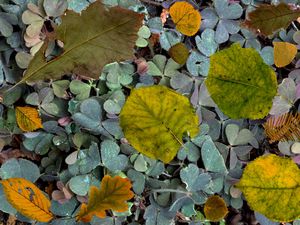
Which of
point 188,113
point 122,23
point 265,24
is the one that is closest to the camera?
point 122,23

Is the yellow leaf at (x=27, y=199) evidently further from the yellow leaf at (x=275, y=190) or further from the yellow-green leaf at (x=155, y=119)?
the yellow leaf at (x=275, y=190)

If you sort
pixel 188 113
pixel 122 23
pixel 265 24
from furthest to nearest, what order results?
pixel 265 24 → pixel 188 113 → pixel 122 23

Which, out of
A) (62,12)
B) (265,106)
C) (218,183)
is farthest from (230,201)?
(62,12)

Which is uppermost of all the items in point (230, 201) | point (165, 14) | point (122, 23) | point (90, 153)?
point (122, 23)

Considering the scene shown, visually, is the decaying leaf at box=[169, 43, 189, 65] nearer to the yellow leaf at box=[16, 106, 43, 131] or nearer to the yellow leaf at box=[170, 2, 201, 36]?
the yellow leaf at box=[170, 2, 201, 36]

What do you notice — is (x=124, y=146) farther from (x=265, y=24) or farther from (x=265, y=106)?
(x=265, y=24)

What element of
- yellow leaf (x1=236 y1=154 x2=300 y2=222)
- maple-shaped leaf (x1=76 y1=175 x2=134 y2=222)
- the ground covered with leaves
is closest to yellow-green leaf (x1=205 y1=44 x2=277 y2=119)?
the ground covered with leaves

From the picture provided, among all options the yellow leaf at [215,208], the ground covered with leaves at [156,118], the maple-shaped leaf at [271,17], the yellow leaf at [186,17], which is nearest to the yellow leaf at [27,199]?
the ground covered with leaves at [156,118]

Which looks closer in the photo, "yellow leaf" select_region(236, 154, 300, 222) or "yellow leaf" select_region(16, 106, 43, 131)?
"yellow leaf" select_region(236, 154, 300, 222)
